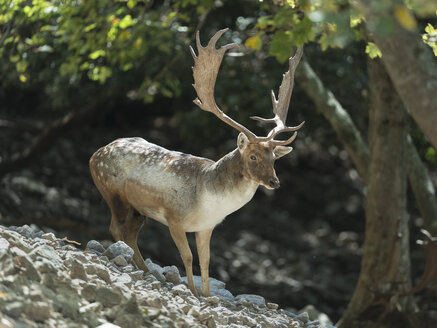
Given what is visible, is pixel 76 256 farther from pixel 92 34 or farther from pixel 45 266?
pixel 92 34

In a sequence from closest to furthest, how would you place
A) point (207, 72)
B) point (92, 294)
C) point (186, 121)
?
Answer: point (92, 294)
point (207, 72)
point (186, 121)

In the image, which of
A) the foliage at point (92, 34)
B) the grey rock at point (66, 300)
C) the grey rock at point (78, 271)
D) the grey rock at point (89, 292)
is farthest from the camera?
the foliage at point (92, 34)

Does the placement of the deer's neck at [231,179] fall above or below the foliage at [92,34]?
above

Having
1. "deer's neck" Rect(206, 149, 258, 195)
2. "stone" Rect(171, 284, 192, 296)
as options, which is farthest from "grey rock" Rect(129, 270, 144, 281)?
"deer's neck" Rect(206, 149, 258, 195)

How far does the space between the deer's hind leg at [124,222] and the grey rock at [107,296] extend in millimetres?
2021

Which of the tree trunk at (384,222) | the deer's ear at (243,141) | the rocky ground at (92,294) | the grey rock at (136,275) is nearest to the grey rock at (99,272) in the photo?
the rocky ground at (92,294)

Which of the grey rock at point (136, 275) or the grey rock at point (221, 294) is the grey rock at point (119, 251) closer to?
the grey rock at point (136, 275)

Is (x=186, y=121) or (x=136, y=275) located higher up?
(x=136, y=275)

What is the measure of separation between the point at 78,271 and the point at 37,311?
971 mm

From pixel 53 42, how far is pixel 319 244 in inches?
302

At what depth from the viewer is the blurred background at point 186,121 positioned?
398 inches

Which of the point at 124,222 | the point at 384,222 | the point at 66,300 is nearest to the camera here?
the point at 66,300

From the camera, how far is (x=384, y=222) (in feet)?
31.2

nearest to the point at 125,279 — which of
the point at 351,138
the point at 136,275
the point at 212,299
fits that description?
the point at 136,275
